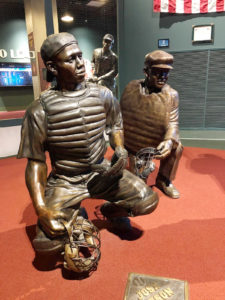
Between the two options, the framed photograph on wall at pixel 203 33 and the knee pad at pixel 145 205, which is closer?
the knee pad at pixel 145 205

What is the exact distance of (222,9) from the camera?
16.3ft

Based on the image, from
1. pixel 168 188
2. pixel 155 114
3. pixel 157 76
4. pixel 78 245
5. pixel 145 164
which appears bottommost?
pixel 168 188

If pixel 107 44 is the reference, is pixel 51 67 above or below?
below

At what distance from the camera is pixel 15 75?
5793 millimetres

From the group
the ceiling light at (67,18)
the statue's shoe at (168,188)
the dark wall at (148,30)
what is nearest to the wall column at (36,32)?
the ceiling light at (67,18)

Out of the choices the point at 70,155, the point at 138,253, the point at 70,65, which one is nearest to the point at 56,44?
the point at 70,65

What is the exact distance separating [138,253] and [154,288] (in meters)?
0.46

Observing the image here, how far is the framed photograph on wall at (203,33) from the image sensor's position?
513cm

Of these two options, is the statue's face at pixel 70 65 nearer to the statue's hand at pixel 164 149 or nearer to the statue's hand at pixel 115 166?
the statue's hand at pixel 115 166

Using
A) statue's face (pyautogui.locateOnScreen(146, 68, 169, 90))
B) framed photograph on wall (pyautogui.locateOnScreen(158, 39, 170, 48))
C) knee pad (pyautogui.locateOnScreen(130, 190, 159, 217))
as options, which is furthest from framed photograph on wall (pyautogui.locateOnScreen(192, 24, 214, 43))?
knee pad (pyautogui.locateOnScreen(130, 190, 159, 217))

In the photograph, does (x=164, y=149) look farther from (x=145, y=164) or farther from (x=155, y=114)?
(x=155, y=114)

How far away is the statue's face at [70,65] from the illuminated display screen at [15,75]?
4.18 m

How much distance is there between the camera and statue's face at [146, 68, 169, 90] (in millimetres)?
2802

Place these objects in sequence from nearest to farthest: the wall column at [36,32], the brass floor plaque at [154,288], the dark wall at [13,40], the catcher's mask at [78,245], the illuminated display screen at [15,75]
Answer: the brass floor plaque at [154,288], the catcher's mask at [78,245], the wall column at [36,32], the dark wall at [13,40], the illuminated display screen at [15,75]
